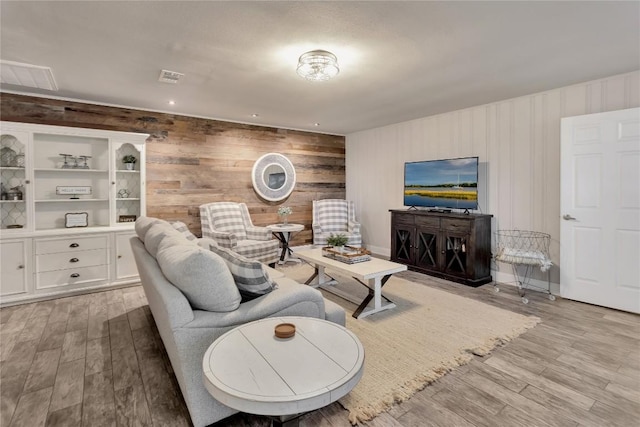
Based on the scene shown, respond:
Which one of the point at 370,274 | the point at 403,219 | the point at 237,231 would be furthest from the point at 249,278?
the point at 403,219

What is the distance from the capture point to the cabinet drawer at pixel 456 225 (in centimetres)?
414

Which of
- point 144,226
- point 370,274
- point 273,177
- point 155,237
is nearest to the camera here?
point 155,237

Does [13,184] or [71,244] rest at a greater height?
[13,184]

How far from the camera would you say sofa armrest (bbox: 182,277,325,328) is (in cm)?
167

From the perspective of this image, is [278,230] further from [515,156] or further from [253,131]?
[515,156]

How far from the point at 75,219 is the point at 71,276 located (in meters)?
0.70

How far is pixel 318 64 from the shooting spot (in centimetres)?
271

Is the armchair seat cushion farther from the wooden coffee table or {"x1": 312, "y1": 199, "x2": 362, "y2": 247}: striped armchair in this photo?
{"x1": 312, "y1": 199, "x2": 362, "y2": 247}: striped armchair

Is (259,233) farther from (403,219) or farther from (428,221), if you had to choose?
(428,221)

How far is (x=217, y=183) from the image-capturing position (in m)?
5.21

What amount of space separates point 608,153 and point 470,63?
5.67 feet

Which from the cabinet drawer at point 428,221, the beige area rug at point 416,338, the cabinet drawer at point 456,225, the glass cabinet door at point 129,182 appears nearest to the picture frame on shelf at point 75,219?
the glass cabinet door at point 129,182

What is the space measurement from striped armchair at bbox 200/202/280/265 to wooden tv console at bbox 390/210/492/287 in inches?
79.1

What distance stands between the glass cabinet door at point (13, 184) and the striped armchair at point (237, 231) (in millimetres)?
2038
